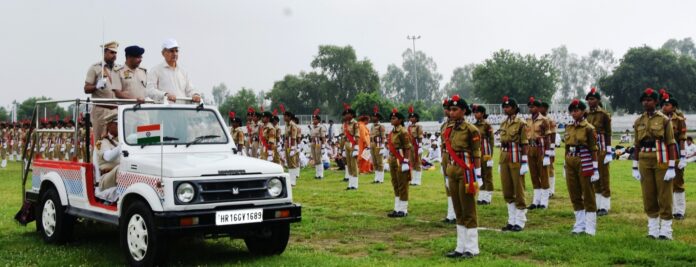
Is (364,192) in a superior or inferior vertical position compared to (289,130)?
inferior

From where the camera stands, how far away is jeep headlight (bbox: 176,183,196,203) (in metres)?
7.03

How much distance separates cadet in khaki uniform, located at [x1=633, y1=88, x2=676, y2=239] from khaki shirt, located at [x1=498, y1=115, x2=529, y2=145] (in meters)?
2.04

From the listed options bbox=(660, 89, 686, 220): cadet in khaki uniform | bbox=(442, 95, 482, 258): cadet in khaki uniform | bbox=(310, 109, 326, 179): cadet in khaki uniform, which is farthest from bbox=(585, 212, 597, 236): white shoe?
bbox=(310, 109, 326, 179): cadet in khaki uniform

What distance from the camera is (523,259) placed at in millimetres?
7910

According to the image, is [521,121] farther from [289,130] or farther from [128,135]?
[289,130]

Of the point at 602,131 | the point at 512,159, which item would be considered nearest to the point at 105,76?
the point at 512,159

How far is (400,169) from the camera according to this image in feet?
39.2

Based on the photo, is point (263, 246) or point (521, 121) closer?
point (263, 246)

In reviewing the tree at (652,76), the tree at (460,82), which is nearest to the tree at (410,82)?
the tree at (460,82)

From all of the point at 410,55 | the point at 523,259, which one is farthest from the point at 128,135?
the point at 410,55

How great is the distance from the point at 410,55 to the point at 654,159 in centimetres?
13665

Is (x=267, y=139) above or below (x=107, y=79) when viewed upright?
below

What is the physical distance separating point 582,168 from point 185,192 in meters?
5.76

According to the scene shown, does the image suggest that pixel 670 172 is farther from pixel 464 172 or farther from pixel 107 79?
pixel 107 79
